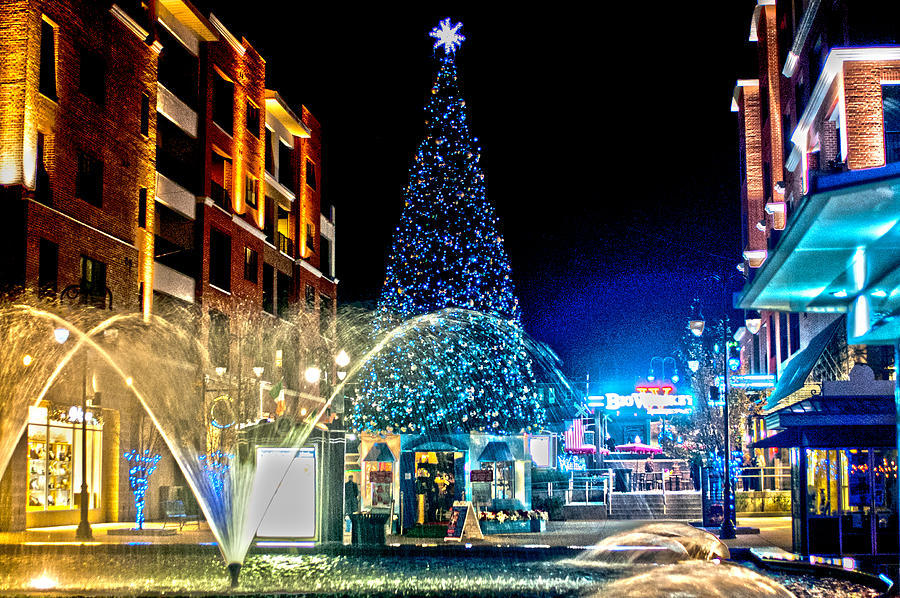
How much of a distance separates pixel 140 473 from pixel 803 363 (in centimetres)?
2521

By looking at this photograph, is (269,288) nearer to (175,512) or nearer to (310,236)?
(310,236)

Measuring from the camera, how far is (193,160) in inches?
1992

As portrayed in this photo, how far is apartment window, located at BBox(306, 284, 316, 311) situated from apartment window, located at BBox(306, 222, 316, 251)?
2.74 metres

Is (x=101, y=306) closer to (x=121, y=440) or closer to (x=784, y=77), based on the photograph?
(x=121, y=440)

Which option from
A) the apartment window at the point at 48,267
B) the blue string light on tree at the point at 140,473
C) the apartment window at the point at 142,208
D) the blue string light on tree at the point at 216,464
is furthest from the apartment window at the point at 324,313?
the apartment window at the point at 48,267

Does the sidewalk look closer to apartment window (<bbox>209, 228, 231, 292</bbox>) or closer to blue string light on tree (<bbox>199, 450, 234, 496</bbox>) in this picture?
blue string light on tree (<bbox>199, 450, 234, 496</bbox>)

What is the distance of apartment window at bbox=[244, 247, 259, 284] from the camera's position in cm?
5656

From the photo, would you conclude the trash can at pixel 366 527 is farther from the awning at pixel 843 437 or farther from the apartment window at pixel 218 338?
the apartment window at pixel 218 338

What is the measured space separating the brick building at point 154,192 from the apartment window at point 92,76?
7cm

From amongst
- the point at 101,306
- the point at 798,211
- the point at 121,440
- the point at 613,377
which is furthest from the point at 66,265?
the point at 613,377

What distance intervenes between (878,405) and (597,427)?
58.0 meters

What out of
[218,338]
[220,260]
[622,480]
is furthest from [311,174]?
[622,480]

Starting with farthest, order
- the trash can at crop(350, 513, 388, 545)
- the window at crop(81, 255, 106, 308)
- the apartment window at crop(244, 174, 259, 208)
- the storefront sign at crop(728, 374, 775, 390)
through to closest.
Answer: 1. the apartment window at crop(244, 174, 259, 208)
2. the window at crop(81, 255, 106, 308)
3. the storefront sign at crop(728, 374, 775, 390)
4. the trash can at crop(350, 513, 388, 545)

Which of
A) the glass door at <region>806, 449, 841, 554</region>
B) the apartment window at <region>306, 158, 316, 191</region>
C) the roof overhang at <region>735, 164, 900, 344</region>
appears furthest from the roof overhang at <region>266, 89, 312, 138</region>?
the roof overhang at <region>735, 164, 900, 344</region>
